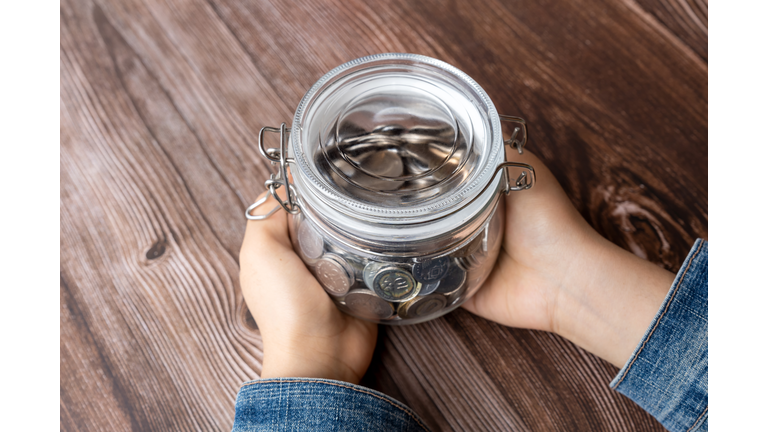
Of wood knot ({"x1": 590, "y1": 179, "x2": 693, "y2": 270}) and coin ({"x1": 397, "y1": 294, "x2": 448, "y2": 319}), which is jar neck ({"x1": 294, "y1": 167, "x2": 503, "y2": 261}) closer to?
coin ({"x1": 397, "y1": 294, "x2": 448, "y2": 319})

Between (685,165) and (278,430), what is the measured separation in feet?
2.11

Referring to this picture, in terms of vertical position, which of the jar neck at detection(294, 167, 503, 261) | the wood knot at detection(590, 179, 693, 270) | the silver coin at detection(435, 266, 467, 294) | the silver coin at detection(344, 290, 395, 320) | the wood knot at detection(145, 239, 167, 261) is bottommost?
the wood knot at detection(145, 239, 167, 261)

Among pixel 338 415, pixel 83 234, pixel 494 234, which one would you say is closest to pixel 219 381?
pixel 338 415

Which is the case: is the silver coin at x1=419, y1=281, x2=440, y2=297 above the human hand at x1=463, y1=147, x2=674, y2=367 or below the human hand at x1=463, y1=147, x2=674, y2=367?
below

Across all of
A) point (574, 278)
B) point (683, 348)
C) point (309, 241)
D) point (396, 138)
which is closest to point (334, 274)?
point (309, 241)

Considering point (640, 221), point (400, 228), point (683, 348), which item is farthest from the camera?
point (640, 221)

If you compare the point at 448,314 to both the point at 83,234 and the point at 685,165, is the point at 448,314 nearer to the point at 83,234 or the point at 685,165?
the point at 685,165

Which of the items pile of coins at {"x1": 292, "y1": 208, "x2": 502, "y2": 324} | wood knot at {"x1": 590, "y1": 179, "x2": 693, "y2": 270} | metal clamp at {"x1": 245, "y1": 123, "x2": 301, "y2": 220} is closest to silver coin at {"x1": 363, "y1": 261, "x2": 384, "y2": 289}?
pile of coins at {"x1": 292, "y1": 208, "x2": 502, "y2": 324}

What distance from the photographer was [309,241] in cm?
59

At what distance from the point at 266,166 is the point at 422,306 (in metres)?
0.32

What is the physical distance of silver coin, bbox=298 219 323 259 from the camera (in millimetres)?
575

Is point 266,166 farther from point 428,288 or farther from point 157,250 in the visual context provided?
point 428,288

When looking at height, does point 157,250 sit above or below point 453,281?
below

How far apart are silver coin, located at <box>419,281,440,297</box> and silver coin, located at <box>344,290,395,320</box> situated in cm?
4
